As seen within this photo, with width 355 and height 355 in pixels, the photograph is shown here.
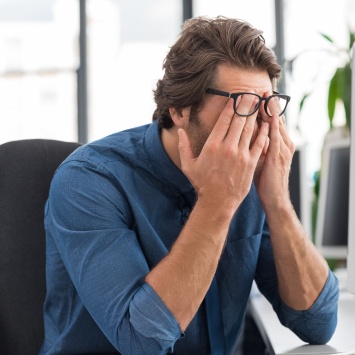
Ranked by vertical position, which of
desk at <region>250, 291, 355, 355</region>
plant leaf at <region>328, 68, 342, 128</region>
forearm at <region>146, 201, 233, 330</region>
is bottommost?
desk at <region>250, 291, 355, 355</region>

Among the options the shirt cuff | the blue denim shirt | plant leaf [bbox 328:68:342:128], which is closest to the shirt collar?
the blue denim shirt

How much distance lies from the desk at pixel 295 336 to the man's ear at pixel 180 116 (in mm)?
426

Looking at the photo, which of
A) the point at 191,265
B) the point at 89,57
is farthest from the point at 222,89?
the point at 89,57

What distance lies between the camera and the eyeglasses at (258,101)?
46.6 inches

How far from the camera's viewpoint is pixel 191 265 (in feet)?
3.53

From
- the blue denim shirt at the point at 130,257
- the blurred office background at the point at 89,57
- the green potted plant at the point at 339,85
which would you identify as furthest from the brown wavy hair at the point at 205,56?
the blurred office background at the point at 89,57

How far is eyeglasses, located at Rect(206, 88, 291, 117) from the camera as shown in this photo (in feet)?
3.88

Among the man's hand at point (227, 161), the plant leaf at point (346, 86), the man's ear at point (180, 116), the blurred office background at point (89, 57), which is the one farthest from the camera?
the blurred office background at point (89, 57)

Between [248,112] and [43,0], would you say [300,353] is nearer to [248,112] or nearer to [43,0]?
[248,112]

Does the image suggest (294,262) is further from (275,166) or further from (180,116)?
(180,116)

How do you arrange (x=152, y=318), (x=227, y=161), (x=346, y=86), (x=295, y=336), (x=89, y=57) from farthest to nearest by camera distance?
1. (x=89, y=57)
2. (x=346, y=86)
3. (x=295, y=336)
4. (x=227, y=161)
5. (x=152, y=318)

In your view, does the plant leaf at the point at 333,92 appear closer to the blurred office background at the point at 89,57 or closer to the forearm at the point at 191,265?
the forearm at the point at 191,265

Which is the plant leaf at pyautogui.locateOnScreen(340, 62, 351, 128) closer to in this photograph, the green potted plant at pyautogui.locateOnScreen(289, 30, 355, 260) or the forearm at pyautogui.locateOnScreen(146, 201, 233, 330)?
the green potted plant at pyautogui.locateOnScreen(289, 30, 355, 260)

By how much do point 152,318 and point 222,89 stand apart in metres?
0.43
